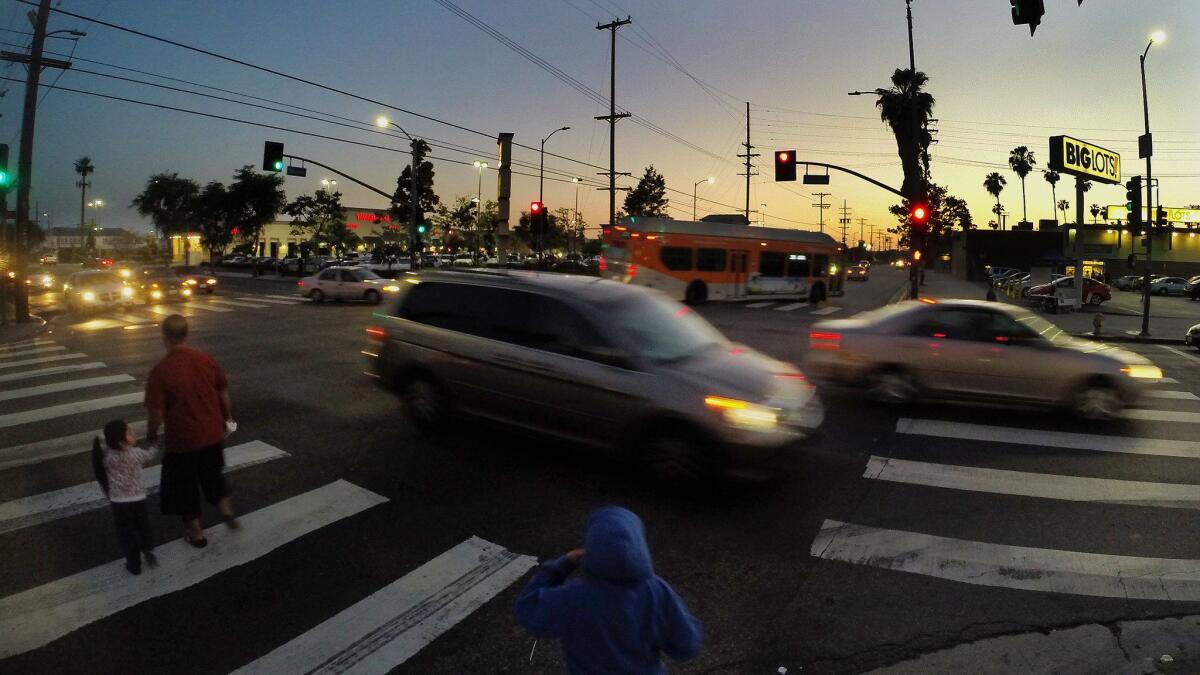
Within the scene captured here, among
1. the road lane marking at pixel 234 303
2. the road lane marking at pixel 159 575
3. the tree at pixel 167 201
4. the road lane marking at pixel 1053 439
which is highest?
the tree at pixel 167 201

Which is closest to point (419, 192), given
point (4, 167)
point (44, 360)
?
point (4, 167)

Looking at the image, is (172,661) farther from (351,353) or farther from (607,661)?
(351,353)

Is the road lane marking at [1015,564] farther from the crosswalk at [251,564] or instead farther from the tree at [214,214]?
the tree at [214,214]

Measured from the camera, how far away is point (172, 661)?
379 centimetres

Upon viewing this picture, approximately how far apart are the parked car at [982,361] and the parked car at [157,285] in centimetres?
2750

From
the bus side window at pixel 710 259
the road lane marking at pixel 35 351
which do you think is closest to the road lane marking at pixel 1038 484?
the road lane marking at pixel 35 351

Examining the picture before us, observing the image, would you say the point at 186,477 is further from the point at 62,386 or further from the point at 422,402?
the point at 62,386

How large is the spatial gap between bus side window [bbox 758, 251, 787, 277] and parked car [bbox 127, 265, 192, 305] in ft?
81.0

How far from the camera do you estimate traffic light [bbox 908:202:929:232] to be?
21812mm

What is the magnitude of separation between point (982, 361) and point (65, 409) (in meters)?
12.0

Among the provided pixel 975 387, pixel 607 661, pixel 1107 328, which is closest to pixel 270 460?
pixel 607 661

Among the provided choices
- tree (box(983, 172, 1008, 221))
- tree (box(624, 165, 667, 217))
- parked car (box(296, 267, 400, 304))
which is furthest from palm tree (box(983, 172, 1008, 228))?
parked car (box(296, 267, 400, 304))

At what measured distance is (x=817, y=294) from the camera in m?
32.3

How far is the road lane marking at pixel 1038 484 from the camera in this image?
6.30m
